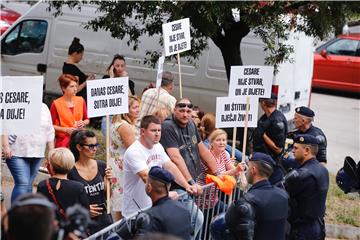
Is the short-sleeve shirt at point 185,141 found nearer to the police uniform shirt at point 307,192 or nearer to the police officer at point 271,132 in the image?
the police uniform shirt at point 307,192

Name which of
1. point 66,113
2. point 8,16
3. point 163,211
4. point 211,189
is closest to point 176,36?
point 66,113

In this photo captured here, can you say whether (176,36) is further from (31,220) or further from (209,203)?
(31,220)

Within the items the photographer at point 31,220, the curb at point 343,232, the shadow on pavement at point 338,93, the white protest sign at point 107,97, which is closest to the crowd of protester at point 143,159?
the white protest sign at point 107,97

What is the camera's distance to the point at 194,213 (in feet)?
23.0

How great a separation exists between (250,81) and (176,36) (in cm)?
145

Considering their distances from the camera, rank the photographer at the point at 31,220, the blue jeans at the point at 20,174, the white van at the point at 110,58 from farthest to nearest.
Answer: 1. the white van at the point at 110,58
2. the blue jeans at the point at 20,174
3. the photographer at the point at 31,220

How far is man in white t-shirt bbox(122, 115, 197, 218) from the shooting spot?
21.4ft

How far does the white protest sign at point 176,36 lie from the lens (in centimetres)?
910

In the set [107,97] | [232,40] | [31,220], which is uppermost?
[232,40]

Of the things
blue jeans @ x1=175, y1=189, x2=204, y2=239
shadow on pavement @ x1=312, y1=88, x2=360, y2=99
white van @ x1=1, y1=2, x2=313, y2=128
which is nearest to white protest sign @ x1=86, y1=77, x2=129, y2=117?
blue jeans @ x1=175, y1=189, x2=204, y2=239

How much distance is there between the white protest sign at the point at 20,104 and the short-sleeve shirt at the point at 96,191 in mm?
594

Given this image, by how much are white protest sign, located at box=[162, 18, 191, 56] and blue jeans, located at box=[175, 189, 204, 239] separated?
2717 millimetres

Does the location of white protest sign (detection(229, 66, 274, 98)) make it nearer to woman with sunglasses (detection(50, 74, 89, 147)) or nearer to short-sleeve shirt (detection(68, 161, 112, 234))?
woman with sunglasses (detection(50, 74, 89, 147))

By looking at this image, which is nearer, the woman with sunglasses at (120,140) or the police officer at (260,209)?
the police officer at (260,209)
